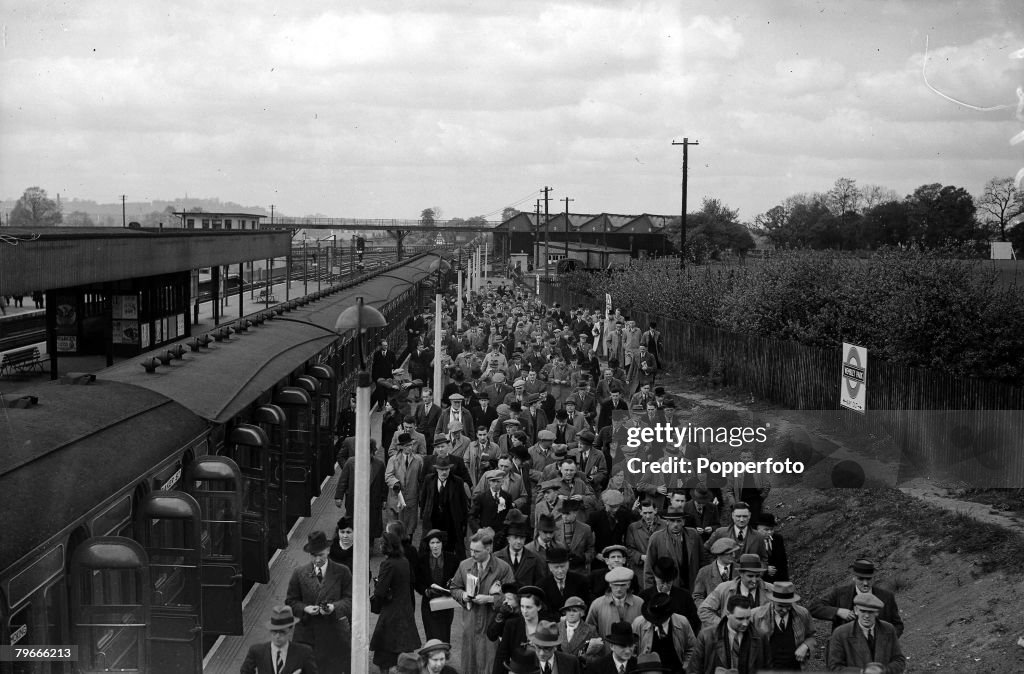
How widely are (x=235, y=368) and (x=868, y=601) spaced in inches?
309

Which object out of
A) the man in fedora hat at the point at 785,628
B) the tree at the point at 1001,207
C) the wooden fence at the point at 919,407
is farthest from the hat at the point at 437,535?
the tree at the point at 1001,207

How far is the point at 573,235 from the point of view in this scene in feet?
395

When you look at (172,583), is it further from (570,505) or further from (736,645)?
(736,645)

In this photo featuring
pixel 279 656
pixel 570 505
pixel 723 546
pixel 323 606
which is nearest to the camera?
pixel 279 656

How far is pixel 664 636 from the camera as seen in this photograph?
8.02 m

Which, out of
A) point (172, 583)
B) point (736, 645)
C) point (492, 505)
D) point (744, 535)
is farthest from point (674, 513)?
point (172, 583)

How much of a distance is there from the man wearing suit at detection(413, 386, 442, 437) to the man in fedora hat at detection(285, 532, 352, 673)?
721cm

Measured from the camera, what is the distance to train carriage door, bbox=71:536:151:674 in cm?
719

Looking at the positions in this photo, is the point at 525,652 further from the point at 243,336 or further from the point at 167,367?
the point at 243,336

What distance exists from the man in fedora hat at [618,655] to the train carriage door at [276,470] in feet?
20.1

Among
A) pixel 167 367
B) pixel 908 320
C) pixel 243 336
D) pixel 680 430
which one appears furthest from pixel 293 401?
pixel 908 320

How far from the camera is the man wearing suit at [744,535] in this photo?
32.7 feet

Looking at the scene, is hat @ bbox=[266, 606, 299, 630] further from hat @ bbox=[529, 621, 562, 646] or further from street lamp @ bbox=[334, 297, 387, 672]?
hat @ bbox=[529, 621, 562, 646]

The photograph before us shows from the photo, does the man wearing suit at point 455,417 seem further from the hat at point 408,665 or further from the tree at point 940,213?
the tree at point 940,213
